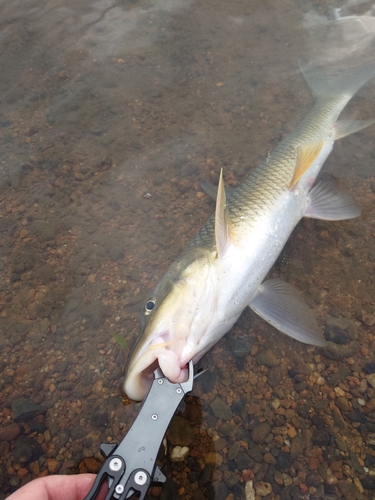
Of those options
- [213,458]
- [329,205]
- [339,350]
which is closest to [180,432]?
[213,458]

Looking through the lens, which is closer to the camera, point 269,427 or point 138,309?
point 269,427

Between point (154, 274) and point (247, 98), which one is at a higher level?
point (247, 98)

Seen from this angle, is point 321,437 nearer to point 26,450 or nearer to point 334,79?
point 26,450

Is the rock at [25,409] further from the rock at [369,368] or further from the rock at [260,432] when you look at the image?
the rock at [369,368]

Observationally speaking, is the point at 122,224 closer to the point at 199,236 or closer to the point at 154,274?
the point at 154,274

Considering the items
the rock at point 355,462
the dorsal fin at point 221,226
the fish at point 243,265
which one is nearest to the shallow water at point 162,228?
the rock at point 355,462

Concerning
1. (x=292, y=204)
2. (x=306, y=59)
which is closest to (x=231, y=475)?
(x=292, y=204)
